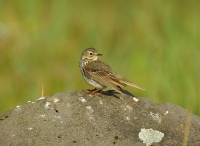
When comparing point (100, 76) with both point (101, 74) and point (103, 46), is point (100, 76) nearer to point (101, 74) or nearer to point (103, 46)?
point (101, 74)

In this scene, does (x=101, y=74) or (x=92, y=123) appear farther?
(x=101, y=74)

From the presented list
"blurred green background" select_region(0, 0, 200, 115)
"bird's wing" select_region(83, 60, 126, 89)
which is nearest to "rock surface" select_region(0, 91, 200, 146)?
"bird's wing" select_region(83, 60, 126, 89)

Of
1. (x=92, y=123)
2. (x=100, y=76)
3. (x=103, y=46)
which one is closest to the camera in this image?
(x=92, y=123)

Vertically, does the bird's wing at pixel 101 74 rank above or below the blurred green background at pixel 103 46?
above

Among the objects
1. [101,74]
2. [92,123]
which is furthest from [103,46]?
[92,123]

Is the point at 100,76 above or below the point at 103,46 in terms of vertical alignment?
above

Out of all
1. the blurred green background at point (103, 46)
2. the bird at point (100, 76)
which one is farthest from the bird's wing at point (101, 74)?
the blurred green background at point (103, 46)

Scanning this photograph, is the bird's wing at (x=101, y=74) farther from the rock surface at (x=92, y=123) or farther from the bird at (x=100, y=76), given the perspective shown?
the rock surface at (x=92, y=123)

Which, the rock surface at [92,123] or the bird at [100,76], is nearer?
the rock surface at [92,123]
